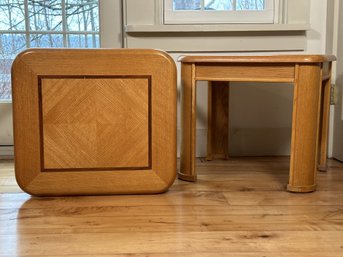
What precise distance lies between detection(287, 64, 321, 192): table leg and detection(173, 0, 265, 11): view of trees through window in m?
0.71

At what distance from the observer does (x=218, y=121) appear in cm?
206

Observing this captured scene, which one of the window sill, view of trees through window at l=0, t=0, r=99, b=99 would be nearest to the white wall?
the window sill

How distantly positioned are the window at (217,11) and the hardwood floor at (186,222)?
77 cm

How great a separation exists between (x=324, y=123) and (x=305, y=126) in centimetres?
39

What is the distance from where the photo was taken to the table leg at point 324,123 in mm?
1812

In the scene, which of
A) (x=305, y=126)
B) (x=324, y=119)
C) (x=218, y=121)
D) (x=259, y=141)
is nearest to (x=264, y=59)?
(x=305, y=126)

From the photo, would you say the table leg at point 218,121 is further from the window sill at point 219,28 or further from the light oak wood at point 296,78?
the light oak wood at point 296,78

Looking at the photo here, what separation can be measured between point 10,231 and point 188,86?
77 centimetres

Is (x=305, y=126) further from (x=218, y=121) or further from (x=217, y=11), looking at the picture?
(x=217, y=11)

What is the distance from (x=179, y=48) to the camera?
2.03 metres

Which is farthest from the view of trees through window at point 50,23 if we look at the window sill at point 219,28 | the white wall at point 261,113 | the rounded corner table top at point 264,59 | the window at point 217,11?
the rounded corner table top at point 264,59

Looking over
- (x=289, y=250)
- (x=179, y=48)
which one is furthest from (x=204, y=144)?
(x=289, y=250)

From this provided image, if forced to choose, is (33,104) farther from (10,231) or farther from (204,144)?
(204,144)

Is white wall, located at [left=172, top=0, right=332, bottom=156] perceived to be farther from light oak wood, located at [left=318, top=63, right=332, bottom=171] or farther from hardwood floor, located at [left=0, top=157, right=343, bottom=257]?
hardwood floor, located at [left=0, top=157, right=343, bottom=257]
